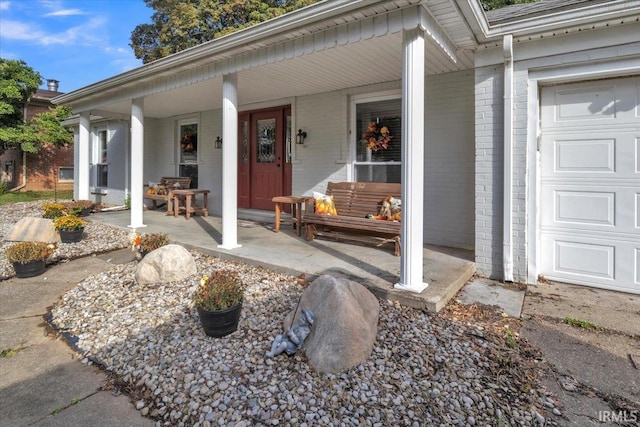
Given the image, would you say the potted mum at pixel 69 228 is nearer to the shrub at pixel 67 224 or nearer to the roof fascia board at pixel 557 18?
the shrub at pixel 67 224

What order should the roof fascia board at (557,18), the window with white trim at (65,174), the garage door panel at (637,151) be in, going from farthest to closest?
1. the window with white trim at (65,174)
2. the garage door panel at (637,151)
3. the roof fascia board at (557,18)

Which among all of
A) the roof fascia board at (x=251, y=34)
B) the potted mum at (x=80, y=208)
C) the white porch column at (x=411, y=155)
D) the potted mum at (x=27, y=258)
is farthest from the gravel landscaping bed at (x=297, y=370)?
the potted mum at (x=80, y=208)

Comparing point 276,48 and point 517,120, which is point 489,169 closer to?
point 517,120

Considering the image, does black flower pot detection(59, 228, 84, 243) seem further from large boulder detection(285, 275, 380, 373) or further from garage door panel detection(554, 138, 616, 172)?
garage door panel detection(554, 138, 616, 172)

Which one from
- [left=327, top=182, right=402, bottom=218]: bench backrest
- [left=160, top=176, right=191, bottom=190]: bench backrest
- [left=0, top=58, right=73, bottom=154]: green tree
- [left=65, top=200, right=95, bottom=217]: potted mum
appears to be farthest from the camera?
[left=0, top=58, right=73, bottom=154]: green tree

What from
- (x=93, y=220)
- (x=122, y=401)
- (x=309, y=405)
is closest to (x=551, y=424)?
(x=309, y=405)

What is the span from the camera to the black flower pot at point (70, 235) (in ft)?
17.1

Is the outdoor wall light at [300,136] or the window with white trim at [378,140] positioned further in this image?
the outdoor wall light at [300,136]

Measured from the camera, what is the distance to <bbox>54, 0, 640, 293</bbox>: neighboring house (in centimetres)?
305

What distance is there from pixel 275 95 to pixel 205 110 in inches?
89.6

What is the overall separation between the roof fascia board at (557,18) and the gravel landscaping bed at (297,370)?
259 centimetres

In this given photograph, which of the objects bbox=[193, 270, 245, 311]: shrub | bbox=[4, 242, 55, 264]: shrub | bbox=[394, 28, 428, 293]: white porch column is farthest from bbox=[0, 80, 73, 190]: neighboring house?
bbox=[394, 28, 428, 293]: white porch column

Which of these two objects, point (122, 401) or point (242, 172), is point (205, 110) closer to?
point (242, 172)

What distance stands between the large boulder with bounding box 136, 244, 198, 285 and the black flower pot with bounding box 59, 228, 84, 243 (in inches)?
98.6
